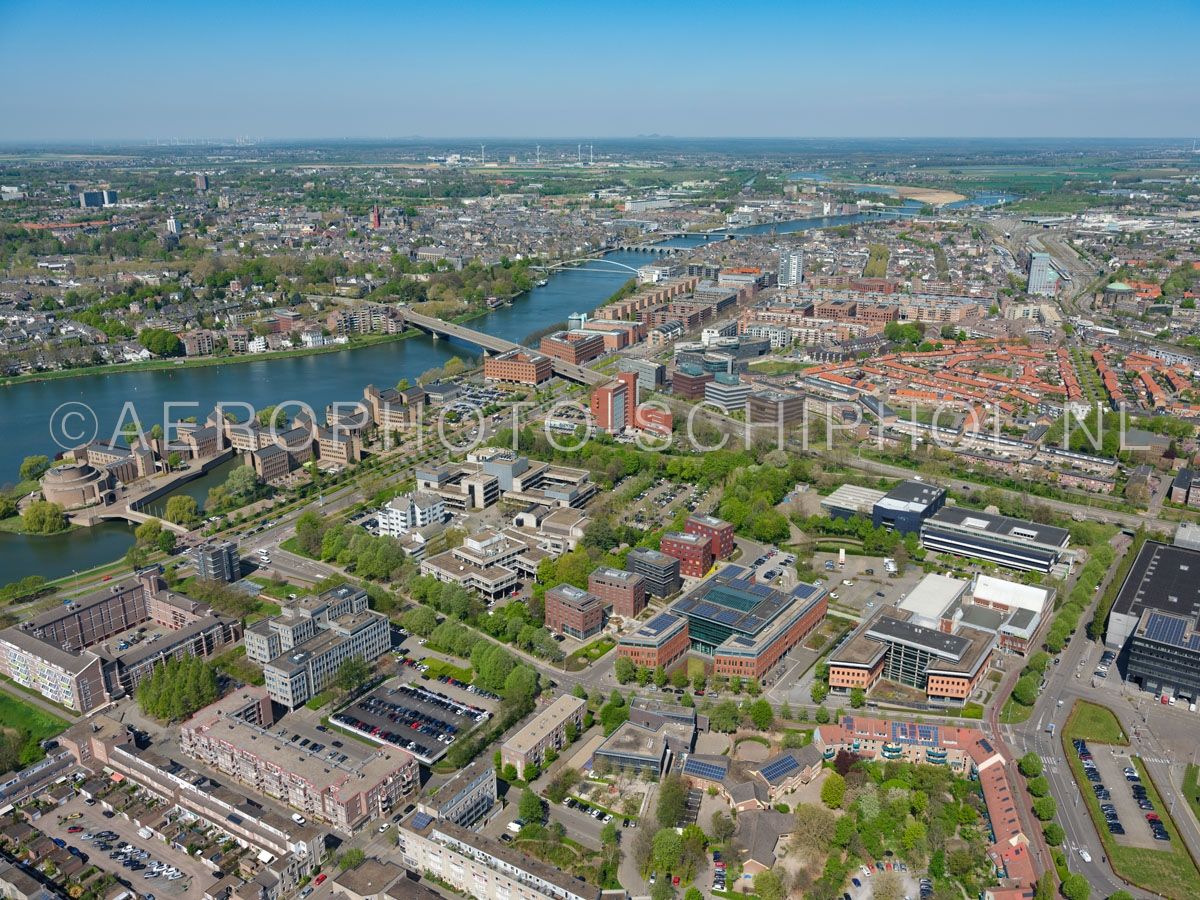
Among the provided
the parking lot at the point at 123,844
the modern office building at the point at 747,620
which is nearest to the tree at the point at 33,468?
the parking lot at the point at 123,844

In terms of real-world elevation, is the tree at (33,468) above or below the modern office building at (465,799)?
above

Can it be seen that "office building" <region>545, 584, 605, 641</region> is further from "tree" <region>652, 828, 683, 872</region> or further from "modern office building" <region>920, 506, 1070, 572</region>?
"modern office building" <region>920, 506, 1070, 572</region>

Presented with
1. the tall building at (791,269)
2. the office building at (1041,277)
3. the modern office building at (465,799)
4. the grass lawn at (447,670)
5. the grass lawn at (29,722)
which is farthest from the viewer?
the tall building at (791,269)

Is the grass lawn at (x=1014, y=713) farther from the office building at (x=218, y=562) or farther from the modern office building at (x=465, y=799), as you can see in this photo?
the office building at (x=218, y=562)

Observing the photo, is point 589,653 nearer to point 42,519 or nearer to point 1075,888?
point 1075,888

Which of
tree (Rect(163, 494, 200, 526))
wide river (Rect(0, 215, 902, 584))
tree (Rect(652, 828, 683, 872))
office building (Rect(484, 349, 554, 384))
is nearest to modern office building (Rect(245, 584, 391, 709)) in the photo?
tree (Rect(163, 494, 200, 526))

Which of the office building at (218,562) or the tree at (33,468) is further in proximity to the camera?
the tree at (33,468)
